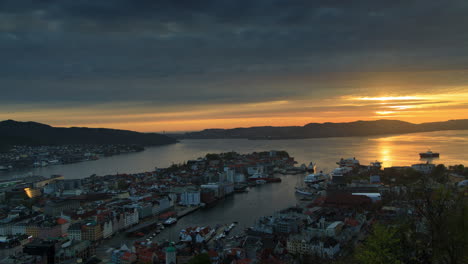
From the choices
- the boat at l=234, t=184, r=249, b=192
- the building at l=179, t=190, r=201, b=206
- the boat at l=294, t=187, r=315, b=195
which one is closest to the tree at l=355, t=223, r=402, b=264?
the building at l=179, t=190, r=201, b=206

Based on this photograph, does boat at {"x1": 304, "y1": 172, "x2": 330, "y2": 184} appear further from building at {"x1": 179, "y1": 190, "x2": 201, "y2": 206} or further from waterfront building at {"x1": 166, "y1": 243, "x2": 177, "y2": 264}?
waterfront building at {"x1": 166, "y1": 243, "x2": 177, "y2": 264}

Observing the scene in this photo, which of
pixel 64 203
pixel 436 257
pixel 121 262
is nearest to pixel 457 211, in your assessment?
pixel 436 257

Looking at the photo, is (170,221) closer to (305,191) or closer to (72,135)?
(305,191)

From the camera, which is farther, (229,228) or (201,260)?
(229,228)

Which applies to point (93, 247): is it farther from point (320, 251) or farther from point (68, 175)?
point (68, 175)

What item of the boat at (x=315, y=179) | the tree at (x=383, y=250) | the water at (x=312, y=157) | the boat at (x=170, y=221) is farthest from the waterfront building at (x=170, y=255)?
the water at (x=312, y=157)

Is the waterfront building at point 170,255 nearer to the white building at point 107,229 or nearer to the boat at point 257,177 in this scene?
the white building at point 107,229

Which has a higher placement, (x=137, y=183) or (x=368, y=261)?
(x=368, y=261)

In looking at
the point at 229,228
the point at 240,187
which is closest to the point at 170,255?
the point at 229,228
